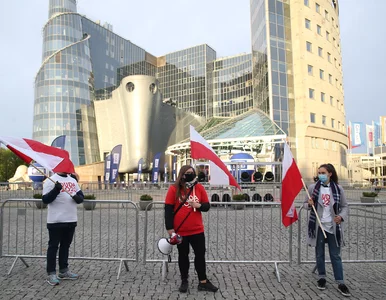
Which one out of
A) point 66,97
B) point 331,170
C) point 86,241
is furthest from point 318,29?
point 331,170

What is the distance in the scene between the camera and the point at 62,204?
17.4ft

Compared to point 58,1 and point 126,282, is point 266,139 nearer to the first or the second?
point 126,282

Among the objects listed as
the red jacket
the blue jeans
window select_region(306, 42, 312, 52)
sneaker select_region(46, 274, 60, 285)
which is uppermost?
window select_region(306, 42, 312, 52)

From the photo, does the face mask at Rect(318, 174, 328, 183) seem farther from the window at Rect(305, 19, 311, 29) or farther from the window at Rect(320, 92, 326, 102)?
the window at Rect(305, 19, 311, 29)

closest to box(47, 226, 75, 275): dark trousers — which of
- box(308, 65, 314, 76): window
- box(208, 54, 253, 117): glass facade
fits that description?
box(308, 65, 314, 76): window

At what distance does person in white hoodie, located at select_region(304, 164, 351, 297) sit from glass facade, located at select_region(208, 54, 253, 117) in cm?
7278

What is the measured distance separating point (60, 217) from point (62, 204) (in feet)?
0.66

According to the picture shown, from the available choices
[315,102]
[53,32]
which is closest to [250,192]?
[315,102]

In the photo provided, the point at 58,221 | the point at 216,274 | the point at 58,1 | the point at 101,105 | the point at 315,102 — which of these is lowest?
the point at 216,274

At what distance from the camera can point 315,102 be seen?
44.9 metres

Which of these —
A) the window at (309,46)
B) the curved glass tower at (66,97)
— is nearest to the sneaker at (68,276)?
the window at (309,46)

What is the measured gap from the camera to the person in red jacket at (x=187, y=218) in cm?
484

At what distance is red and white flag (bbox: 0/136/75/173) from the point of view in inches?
214

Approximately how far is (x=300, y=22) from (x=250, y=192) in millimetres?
34024
